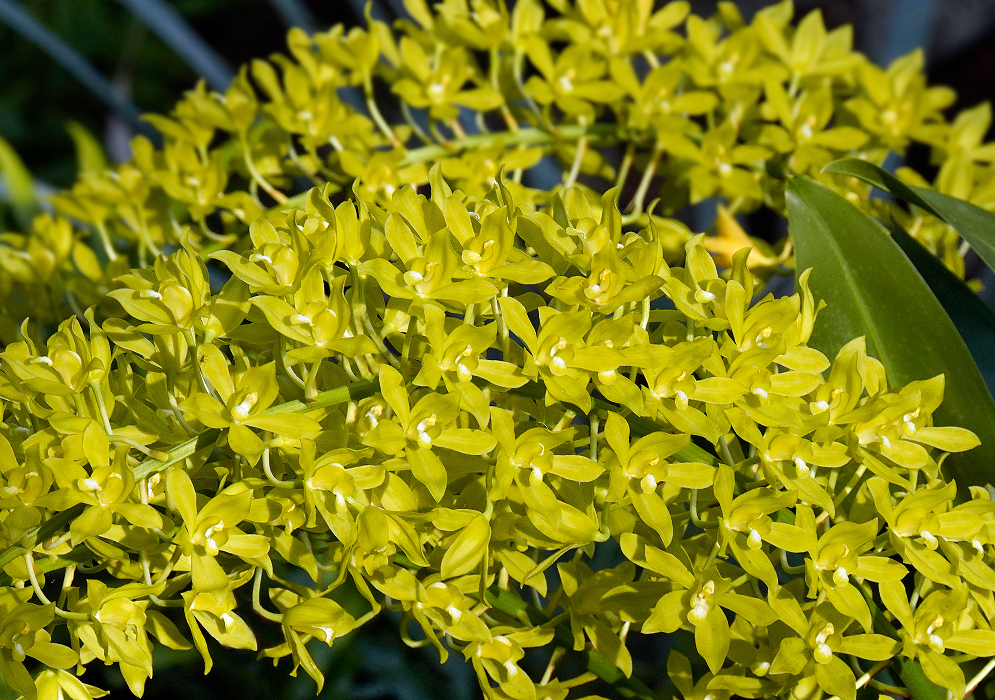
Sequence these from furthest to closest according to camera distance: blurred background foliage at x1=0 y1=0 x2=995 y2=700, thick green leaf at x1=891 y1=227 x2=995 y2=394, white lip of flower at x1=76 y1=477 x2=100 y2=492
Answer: blurred background foliage at x1=0 y1=0 x2=995 y2=700 → thick green leaf at x1=891 y1=227 x2=995 y2=394 → white lip of flower at x1=76 y1=477 x2=100 y2=492

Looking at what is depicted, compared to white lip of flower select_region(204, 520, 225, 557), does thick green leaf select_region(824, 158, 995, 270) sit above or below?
above

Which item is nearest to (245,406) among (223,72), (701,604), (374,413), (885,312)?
(374,413)

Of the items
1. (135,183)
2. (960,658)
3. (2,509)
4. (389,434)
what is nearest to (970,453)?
(960,658)

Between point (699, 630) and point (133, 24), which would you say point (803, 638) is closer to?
point (699, 630)

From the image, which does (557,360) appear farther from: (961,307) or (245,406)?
(961,307)

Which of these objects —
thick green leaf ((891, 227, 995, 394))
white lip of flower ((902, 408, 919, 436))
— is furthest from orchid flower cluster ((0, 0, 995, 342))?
white lip of flower ((902, 408, 919, 436))

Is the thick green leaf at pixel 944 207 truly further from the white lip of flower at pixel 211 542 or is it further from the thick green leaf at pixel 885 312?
the white lip of flower at pixel 211 542

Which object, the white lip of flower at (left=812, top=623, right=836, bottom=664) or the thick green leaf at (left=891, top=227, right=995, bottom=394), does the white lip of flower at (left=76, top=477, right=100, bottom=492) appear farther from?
the thick green leaf at (left=891, top=227, right=995, bottom=394)
